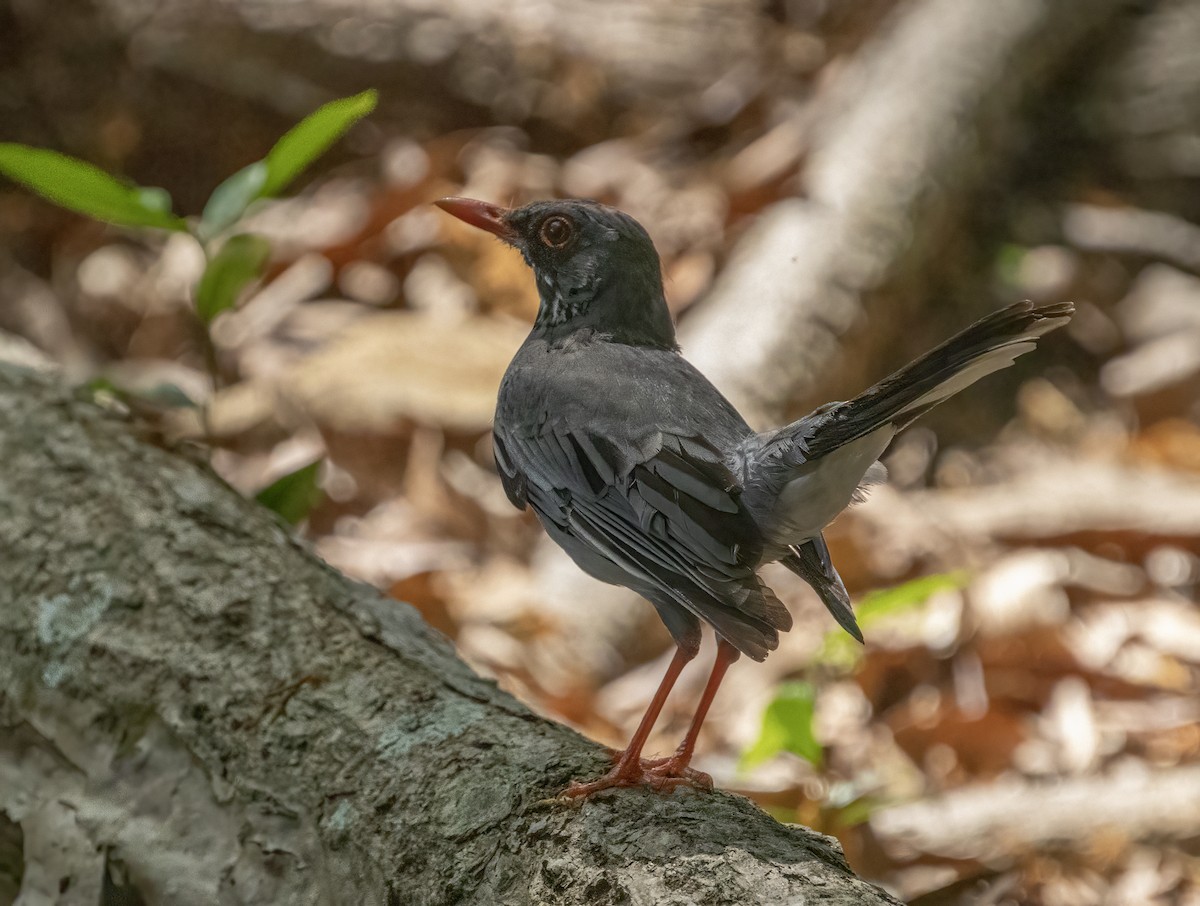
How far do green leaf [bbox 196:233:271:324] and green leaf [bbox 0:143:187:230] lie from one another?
0.29 metres

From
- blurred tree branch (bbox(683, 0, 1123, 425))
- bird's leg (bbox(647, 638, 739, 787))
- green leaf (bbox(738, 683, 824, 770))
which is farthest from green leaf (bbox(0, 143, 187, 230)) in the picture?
blurred tree branch (bbox(683, 0, 1123, 425))

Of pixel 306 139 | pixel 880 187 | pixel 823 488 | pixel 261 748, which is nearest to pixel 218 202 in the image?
pixel 306 139

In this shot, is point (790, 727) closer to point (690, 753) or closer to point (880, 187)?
point (690, 753)

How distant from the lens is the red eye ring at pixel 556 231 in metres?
3.58

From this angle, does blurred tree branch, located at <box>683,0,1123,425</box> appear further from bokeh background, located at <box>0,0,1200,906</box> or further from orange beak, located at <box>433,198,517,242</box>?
orange beak, located at <box>433,198,517,242</box>

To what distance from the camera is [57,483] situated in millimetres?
3574

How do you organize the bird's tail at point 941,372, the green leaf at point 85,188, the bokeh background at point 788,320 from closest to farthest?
the bird's tail at point 941,372
the green leaf at point 85,188
the bokeh background at point 788,320

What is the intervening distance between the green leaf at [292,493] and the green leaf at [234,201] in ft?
3.12

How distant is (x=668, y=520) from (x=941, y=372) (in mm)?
771

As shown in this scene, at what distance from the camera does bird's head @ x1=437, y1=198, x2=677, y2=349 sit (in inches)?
139

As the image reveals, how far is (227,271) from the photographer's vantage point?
15.0 ft

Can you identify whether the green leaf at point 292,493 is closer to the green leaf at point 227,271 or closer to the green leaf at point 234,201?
the green leaf at point 227,271

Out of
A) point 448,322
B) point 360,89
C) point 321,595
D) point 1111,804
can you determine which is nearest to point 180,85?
point 360,89

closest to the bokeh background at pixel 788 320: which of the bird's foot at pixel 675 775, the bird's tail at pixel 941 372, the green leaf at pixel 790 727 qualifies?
the green leaf at pixel 790 727
